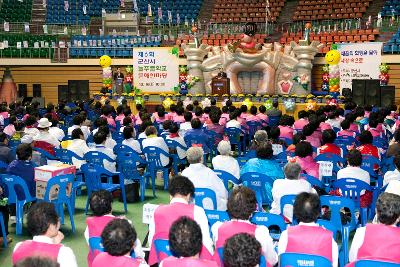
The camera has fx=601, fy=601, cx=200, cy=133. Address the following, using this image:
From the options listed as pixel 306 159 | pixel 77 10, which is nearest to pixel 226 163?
pixel 306 159

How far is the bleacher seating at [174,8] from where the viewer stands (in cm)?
3039

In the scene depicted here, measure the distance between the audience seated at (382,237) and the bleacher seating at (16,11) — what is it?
28262mm

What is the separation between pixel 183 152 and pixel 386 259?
266 inches

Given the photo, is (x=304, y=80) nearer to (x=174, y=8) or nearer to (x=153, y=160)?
(x=174, y=8)

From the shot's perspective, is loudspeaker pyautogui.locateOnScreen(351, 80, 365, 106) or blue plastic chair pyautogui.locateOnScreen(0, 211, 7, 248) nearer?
blue plastic chair pyautogui.locateOnScreen(0, 211, 7, 248)

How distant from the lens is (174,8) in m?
31.2

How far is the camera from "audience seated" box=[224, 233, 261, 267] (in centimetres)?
321

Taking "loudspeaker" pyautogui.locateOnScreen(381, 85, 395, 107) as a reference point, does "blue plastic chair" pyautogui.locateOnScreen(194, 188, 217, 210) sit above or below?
below

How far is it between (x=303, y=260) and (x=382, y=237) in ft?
2.44

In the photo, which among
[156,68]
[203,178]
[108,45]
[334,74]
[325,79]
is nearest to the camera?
[203,178]

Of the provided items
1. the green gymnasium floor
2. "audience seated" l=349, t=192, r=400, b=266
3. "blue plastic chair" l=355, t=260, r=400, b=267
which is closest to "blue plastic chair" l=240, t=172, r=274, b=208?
the green gymnasium floor

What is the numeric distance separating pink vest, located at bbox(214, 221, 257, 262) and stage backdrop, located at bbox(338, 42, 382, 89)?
1602 centimetres

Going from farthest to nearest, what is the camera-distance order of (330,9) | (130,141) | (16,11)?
(16,11) < (330,9) < (130,141)

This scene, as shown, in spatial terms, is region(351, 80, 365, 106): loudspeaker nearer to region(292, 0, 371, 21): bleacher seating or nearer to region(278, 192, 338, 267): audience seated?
region(292, 0, 371, 21): bleacher seating
